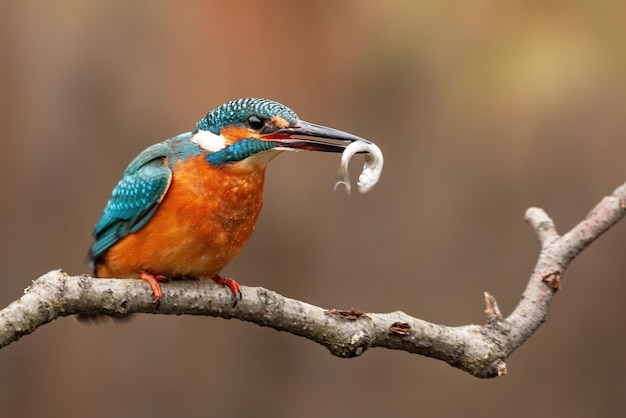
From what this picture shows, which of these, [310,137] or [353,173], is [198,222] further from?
[353,173]

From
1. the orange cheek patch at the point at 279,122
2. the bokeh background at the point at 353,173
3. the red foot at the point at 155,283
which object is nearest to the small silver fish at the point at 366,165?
the orange cheek patch at the point at 279,122

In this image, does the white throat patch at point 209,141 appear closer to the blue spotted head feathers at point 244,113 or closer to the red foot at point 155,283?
the blue spotted head feathers at point 244,113

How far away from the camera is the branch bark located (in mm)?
1644

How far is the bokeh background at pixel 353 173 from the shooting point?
148 inches

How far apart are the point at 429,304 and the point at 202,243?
82.9 inches

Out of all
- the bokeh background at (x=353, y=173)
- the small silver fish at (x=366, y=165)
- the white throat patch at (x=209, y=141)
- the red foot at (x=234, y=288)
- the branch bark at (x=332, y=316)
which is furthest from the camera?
the bokeh background at (x=353, y=173)

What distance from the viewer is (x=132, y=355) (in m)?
3.83

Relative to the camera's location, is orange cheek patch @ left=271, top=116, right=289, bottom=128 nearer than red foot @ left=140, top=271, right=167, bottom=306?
No

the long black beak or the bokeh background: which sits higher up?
the bokeh background

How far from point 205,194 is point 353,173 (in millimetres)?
1756

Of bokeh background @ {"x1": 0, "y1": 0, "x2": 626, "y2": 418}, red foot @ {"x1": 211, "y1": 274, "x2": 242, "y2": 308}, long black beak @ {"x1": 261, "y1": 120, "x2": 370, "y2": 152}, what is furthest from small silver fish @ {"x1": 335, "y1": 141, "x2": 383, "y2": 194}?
bokeh background @ {"x1": 0, "y1": 0, "x2": 626, "y2": 418}

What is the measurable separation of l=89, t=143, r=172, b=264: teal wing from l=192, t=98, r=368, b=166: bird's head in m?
0.13

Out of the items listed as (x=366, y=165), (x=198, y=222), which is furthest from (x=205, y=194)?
(x=366, y=165)

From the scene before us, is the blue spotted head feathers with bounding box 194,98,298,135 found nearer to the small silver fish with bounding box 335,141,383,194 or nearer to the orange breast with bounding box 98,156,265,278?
the orange breast with bounding box 98,156,265,278
